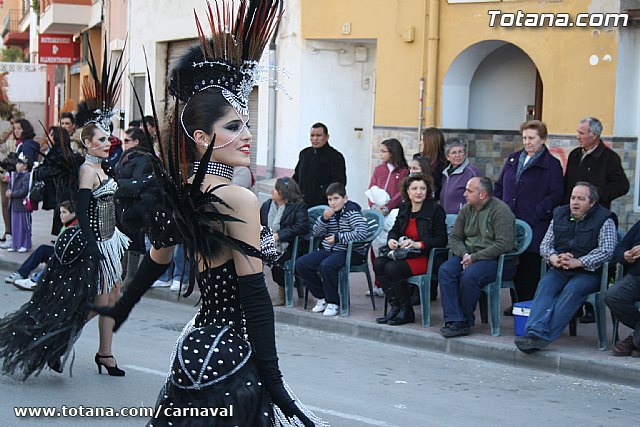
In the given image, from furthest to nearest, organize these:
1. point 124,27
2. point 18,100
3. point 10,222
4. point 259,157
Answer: point 18,100 → point 124,27 → point 259,157 → point 10,222

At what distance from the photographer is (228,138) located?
3889 mm

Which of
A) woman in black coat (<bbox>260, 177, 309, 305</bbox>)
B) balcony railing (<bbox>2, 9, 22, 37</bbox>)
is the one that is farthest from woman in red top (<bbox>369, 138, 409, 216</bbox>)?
balcony railing (<bbox>2, 9, 22, 37</bbox>)

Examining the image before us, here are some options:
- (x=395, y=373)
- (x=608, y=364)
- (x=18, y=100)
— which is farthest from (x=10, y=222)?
(x=18, y=100)

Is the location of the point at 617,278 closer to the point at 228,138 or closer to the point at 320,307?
the point at 320,307

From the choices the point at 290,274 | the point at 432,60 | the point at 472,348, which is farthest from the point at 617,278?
the point at 432,60

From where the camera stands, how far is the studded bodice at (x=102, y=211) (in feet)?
24.0

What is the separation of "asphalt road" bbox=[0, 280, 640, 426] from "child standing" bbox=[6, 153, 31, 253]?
6089 mm

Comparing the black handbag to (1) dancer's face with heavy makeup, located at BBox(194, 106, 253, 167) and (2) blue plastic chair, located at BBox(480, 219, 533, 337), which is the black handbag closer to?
(1) dancer's face with heavy makeup, located at BBox(194, 106, 253, 167)

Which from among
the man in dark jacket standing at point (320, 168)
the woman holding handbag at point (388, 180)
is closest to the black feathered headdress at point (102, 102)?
the woman holding handbag at point (388, 180)

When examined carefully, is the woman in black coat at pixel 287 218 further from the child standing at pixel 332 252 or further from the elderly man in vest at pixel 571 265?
the elderly man in vest at pixel 571 265

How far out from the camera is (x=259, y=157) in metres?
17.1

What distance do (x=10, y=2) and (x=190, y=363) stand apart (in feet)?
166

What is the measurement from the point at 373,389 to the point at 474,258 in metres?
2.22

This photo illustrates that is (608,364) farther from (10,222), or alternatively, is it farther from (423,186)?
(10,222)
